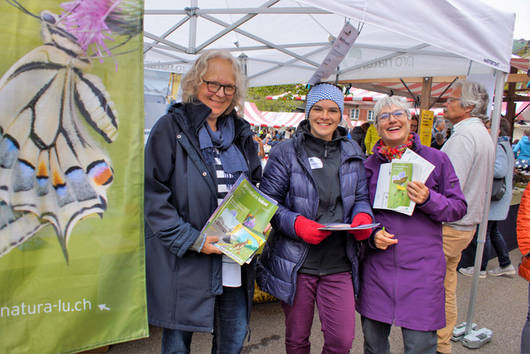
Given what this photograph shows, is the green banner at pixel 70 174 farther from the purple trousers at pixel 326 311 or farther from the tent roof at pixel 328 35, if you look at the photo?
the tent roof at pixel 328 35

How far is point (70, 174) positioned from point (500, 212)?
4832 mm

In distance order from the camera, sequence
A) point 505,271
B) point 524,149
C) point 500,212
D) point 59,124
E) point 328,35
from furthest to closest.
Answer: point 524,149 → point 328,35 → point 505,271 → point 500,212 → point 59,124

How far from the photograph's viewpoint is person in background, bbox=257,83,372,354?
203 cm

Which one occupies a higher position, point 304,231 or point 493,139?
point 493,139

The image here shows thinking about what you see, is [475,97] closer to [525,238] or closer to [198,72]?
[525,238]

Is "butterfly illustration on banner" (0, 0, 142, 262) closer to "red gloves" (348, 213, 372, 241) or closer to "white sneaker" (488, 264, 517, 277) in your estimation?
"red gloves" (348, 213, 372, 241)

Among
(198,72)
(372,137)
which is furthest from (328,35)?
(198,72)

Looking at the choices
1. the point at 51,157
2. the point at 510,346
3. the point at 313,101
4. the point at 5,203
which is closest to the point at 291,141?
the point at 313,101

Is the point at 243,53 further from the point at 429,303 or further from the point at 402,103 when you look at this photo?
the point at 429,303

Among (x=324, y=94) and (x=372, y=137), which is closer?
(x=324, y=94)

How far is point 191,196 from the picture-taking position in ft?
5.65

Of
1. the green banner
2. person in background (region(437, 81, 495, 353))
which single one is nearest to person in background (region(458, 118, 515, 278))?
person in background (region(437, 81, 495, 353))

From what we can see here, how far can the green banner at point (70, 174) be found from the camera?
3.80 ft

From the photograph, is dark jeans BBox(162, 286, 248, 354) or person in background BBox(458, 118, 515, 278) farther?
person in background BBox(458, 118, 515, 278)
